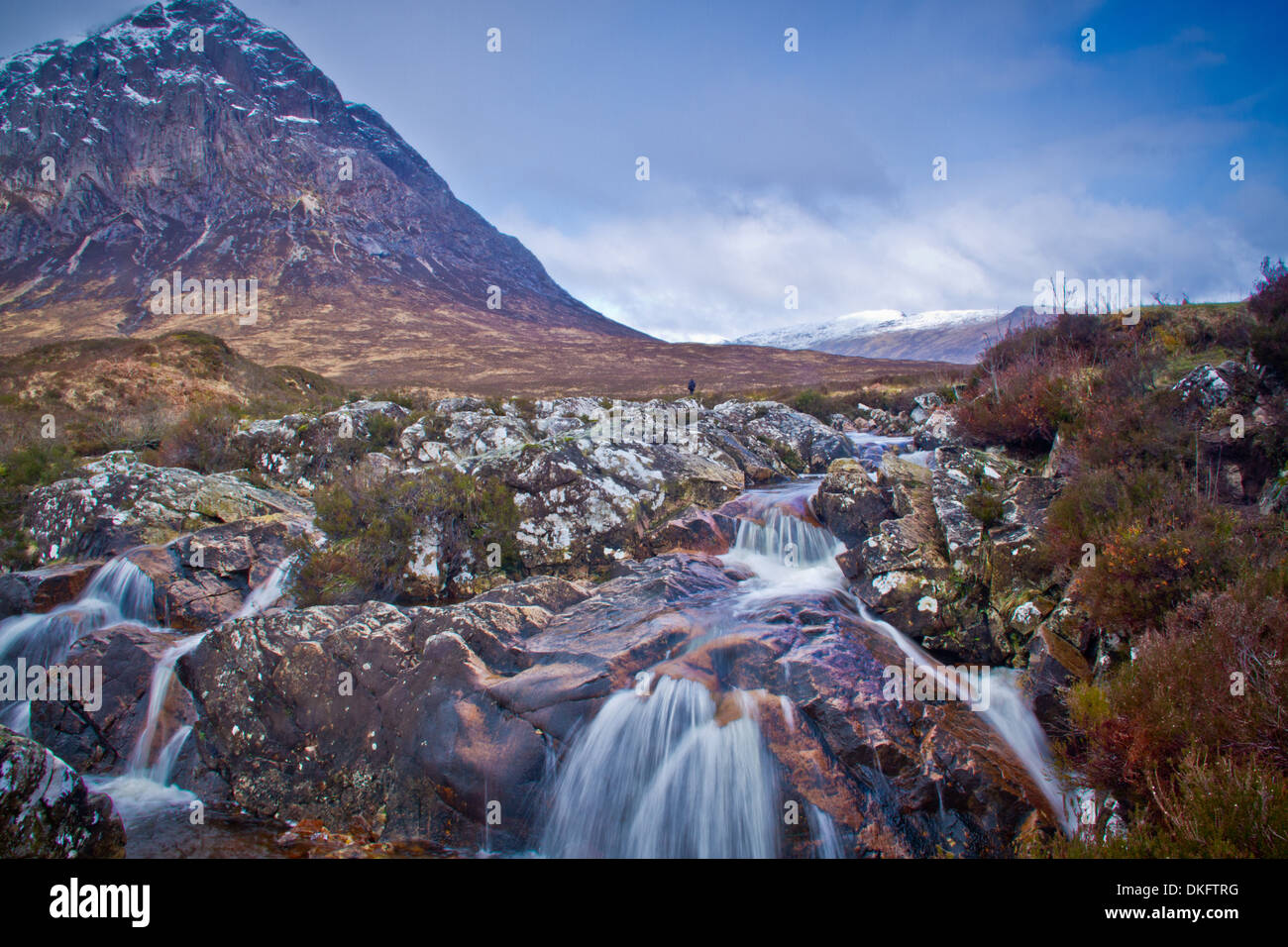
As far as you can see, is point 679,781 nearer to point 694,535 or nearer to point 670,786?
point 670,786

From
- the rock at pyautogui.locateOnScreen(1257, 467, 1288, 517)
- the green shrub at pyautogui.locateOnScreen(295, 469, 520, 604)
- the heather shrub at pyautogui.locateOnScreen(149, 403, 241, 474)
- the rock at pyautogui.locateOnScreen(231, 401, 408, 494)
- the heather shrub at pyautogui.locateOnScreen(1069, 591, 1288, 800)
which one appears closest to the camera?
the heather shrub at pyautogui.locateOnScreen(1069, 591, 1288, 800)

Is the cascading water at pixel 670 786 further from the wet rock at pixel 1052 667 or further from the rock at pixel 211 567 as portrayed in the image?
the rock at pixel 211 567

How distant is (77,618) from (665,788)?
9070 mm

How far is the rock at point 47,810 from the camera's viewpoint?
12.4 ft

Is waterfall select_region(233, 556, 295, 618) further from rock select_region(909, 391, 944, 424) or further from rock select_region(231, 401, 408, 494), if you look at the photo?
rock select_region(909, 391, 944, 424)

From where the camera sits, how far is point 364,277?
97.4 meters

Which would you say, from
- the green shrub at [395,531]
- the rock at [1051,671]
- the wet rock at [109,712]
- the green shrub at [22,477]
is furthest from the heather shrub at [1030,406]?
the green shrub at [22,477]

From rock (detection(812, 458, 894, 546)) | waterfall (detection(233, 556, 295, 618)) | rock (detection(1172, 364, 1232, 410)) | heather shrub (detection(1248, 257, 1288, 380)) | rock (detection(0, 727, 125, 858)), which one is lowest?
rock (detection(0, 727, 125, 858))

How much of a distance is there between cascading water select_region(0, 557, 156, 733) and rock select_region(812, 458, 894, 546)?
37.8 ft

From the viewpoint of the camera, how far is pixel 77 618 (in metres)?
8.24

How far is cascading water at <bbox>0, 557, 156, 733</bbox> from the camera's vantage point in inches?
306

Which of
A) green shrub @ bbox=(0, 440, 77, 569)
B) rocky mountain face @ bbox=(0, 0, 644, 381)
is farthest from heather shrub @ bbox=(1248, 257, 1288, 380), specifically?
rocky mountain face @ bbox=(0, 0, 644, 381)

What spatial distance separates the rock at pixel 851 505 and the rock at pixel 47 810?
1012 centimetres

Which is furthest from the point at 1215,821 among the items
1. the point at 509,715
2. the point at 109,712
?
the point at 109,712
